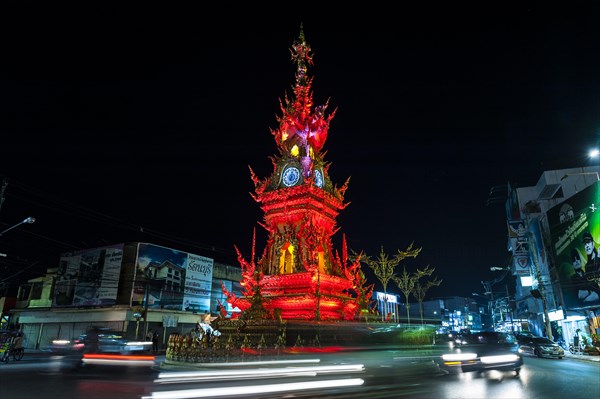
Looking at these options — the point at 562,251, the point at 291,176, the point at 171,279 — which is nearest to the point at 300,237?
the point at 291,176

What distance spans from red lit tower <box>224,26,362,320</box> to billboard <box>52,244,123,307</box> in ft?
85.4

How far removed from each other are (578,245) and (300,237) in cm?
3120

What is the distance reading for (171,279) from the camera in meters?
45.3

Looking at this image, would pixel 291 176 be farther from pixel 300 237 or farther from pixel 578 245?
pixel 578 245

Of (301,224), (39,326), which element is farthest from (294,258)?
(39,326)

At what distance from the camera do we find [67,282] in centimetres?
4603

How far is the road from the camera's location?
9.10 metres

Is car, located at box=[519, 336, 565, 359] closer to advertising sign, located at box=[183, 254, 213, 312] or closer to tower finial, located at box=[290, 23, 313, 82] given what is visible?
tower finial, located at box=[290, 23, 313, 82]

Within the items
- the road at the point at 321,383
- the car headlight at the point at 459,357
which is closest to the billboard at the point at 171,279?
the road at the point at 321,383

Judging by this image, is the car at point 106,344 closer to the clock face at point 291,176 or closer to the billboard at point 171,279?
the clock face at point 291,176

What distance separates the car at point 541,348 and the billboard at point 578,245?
1245 centimetres

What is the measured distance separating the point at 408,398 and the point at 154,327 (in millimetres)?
40560

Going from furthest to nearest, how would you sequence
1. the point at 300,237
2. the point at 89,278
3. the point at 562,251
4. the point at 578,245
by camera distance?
the point at 89,278 < the point at 562,251 < the point at 578,245 < the point at 300,237

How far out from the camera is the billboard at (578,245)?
110 ft
